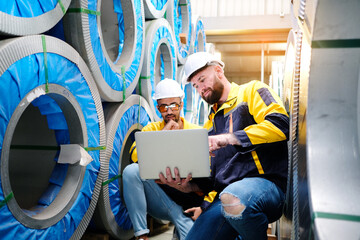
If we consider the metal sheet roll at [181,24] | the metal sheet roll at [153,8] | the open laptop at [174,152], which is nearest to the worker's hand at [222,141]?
the open laptop at [174,152]

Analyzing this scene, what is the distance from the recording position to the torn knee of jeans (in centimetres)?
152

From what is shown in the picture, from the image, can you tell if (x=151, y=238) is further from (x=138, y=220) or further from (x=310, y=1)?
(x=310, y=1)

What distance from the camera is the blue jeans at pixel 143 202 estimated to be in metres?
2.09

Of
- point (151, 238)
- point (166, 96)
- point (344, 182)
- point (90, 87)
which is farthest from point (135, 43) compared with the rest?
point (344, 182)

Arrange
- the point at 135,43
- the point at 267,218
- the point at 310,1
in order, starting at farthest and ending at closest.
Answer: the point at 135,43 → the point at 267,218 → the point at 310,1

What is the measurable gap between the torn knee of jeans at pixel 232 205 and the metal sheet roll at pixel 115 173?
2.93 feet

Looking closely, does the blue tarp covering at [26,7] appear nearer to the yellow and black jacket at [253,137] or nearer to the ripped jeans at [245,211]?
the yellow and black jacket at [253,137]

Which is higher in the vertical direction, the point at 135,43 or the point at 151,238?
the point at 135,43

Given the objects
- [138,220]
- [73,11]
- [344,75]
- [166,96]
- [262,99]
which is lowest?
[138,220]

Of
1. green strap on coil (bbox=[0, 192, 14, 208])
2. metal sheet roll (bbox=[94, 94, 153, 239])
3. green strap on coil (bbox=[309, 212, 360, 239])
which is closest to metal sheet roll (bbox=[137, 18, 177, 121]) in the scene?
metal sheet roll (bbox=[94, 94, 153, 239])

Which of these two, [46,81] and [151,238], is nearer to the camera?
[46,81]

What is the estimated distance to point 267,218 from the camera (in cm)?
164

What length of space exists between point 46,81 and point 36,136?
1.00 m

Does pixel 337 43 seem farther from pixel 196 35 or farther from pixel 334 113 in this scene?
pixel 196 35
